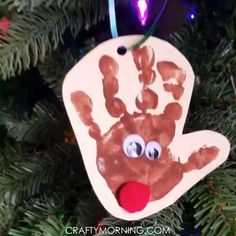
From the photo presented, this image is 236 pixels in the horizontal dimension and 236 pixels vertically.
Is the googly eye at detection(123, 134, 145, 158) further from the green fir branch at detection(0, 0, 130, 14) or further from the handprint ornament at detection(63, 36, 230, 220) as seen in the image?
the green fir branch at detection(0, 0, 130, 14)

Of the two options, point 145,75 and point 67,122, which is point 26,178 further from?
point 145,75

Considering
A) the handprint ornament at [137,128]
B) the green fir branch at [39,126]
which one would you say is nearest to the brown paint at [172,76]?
the handprint ornament at [137,128]

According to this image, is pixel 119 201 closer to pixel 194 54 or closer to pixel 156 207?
pixel 156 207

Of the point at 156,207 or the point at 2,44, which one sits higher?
the point at 2,44

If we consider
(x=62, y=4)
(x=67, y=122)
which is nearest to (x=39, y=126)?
(x=67, y=122)

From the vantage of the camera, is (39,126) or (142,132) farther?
(39,126)

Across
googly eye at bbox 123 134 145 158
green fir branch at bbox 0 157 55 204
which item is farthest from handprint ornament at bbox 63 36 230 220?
green fir branch at bbox 0 157 55 204

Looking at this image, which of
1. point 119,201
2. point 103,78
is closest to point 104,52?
point 103,78
